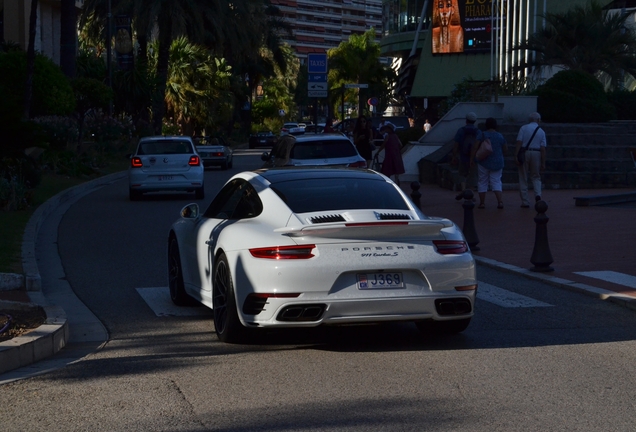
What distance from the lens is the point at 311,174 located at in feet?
28.6

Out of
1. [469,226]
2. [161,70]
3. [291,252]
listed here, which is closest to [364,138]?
[469,226]

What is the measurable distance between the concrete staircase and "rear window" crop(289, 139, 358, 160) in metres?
5.94

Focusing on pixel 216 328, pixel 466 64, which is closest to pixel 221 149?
pixel 216 328

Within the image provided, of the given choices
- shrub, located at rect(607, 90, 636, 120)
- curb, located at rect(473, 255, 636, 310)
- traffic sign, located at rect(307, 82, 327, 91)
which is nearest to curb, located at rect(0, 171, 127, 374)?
curb, located at rect(473, 255, 636, 310)

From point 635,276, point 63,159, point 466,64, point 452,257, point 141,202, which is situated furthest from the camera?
point 466,64

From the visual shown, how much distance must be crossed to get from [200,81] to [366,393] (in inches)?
2294

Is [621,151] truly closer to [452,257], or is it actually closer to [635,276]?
[635,276]

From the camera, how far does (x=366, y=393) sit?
6.43 metres

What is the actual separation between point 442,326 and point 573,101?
24068 mm

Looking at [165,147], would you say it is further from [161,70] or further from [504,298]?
[161,70]

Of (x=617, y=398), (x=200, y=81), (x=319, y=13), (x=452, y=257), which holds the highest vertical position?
(x=319, y=13)

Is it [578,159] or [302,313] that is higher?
[578,159]

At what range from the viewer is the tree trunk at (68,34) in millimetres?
36906

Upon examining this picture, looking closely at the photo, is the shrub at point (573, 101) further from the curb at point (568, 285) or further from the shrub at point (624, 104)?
the curb at point (568, 285)
